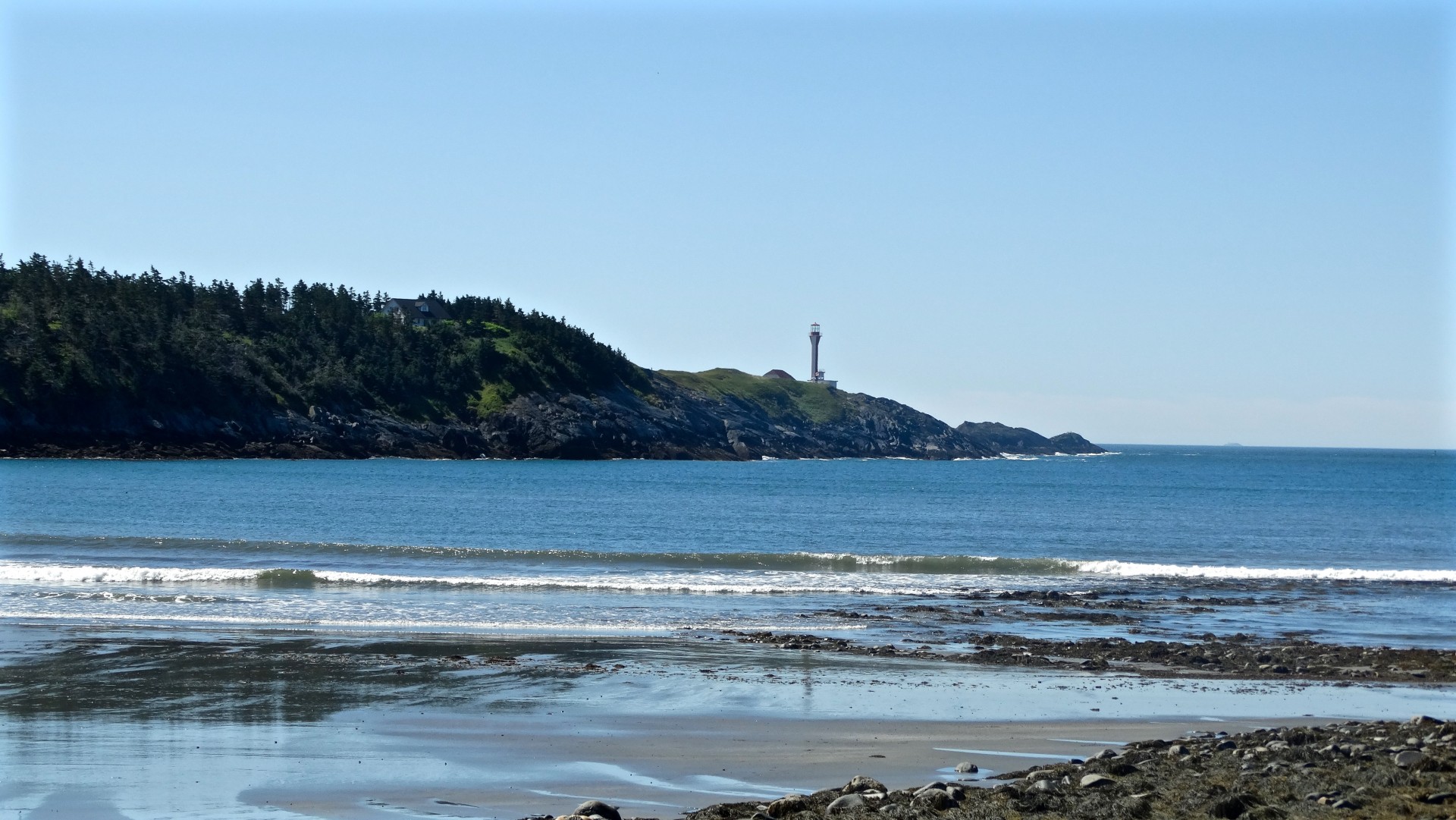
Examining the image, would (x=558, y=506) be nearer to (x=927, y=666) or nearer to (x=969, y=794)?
(x=927, y=666)

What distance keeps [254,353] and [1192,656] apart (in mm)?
142760

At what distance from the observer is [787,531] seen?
6125 cm

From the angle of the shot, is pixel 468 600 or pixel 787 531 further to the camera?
pixel 787 531

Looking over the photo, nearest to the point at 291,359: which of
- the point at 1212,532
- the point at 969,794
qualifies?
the point at 1212,532

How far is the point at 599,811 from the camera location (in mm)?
10977

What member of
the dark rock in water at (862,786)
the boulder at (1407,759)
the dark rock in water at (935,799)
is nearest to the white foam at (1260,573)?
the boulder at (1407,759)

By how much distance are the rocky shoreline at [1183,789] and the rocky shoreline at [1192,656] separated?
6.91 meters

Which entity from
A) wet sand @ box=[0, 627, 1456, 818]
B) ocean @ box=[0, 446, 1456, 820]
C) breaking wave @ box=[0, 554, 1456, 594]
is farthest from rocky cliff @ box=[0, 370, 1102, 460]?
wet sand @ box=[0, 627, 1456, 818]

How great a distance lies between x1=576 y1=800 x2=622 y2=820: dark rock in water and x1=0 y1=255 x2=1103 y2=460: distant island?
125046mm

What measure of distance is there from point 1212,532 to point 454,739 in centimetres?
5661

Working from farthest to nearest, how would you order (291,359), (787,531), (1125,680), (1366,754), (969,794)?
(291,359) → (787,531) → (1125,680) → (1366,754) → (969,794)

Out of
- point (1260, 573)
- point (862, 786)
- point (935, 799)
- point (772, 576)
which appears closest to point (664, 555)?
point (772, 576)

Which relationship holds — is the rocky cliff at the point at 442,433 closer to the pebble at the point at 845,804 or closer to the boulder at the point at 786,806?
the boulder at the point at 786,806

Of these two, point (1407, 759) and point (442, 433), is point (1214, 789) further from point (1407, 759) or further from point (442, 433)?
point (442, 433)
